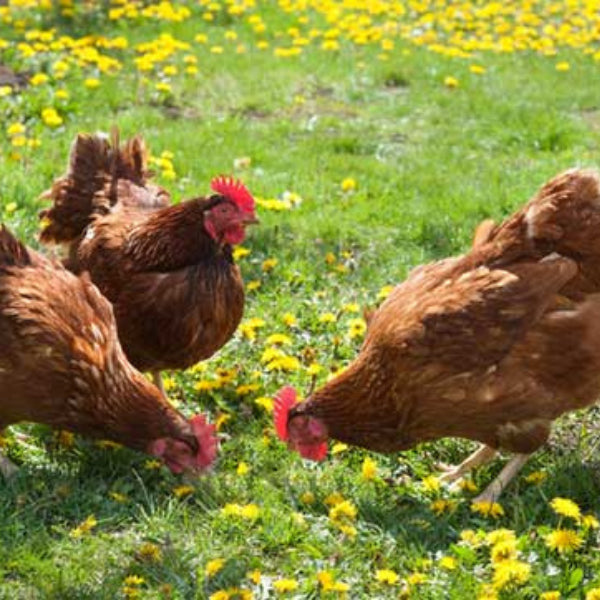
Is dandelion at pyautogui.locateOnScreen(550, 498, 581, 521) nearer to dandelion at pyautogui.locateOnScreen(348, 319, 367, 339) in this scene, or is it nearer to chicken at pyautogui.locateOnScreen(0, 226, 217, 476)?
chicken at pyautogui.locateOnScreen(0, 226, 217, 476)

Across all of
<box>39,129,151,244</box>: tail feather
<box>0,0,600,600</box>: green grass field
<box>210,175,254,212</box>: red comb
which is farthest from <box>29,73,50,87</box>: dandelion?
<box>210,175,254,212</box>: red comb

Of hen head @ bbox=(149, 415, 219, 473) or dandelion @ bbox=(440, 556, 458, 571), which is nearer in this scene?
dandelion @ bbox=(440, 556, 458, 571)

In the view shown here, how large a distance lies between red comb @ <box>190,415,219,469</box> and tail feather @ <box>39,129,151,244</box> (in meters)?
1.78

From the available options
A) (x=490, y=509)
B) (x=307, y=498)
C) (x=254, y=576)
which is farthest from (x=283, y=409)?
(x=490, y=509)

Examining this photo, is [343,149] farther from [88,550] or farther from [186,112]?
[88,550]

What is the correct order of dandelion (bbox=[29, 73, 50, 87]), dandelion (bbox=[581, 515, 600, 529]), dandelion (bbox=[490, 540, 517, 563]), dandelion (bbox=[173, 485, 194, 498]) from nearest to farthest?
dandelion (bbox=[490, 540, 517, 563]) < dandelion (bbox=[581, 515, 600, 529]) < dandelion (bbox=[173, 485, 194, 498]) < dandelion (bbox=[29, 73, 50, 87])

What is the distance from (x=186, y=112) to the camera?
9492mm

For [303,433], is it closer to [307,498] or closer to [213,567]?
[307,498]

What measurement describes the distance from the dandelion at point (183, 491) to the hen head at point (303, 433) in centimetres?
46

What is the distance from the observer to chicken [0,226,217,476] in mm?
4527

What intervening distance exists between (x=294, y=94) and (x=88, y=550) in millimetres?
6442

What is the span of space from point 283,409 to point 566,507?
1284 mm

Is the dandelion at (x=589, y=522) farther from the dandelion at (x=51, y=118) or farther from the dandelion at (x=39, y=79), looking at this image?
the dandelion at (x=39, y=79)

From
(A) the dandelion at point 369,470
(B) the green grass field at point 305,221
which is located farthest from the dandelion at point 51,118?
(A) the dandelion at point 369,470
